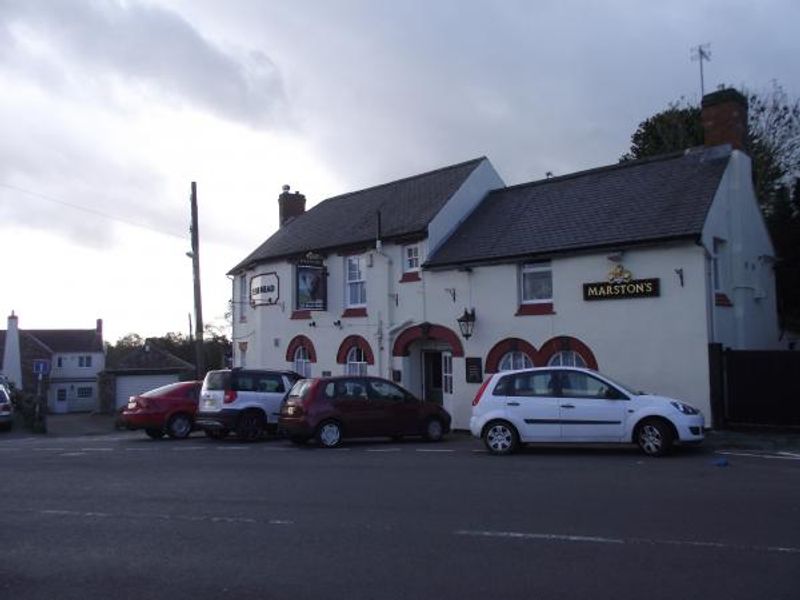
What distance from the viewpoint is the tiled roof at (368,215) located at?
23.4 m

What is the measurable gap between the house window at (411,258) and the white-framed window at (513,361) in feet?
13.3

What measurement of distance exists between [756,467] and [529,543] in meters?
6.54

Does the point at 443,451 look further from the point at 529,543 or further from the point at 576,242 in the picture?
the point at 529,543

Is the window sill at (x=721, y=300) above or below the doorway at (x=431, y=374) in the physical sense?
above

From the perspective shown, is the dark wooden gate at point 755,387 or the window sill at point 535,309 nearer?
the dark wooden gate at point 755,387

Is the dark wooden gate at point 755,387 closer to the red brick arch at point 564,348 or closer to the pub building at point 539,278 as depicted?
the pub building at point 539,278

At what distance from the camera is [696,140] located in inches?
1337

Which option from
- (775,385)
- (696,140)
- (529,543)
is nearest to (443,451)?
(775,385)

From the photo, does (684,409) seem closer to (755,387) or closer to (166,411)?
(755,387)

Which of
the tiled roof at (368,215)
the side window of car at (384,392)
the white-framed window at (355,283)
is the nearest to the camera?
the side window of car at (384,392)

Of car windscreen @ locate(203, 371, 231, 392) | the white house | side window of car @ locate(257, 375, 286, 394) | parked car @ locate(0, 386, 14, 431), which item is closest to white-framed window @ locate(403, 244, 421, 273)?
side window of car @ locate(257, 375, 286, 394)

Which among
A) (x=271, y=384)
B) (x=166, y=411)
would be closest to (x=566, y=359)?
(x=271, y=384)

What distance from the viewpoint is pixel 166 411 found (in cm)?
2061

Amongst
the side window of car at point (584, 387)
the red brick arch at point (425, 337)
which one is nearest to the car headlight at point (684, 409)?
the side window of car at point (584, 387)
